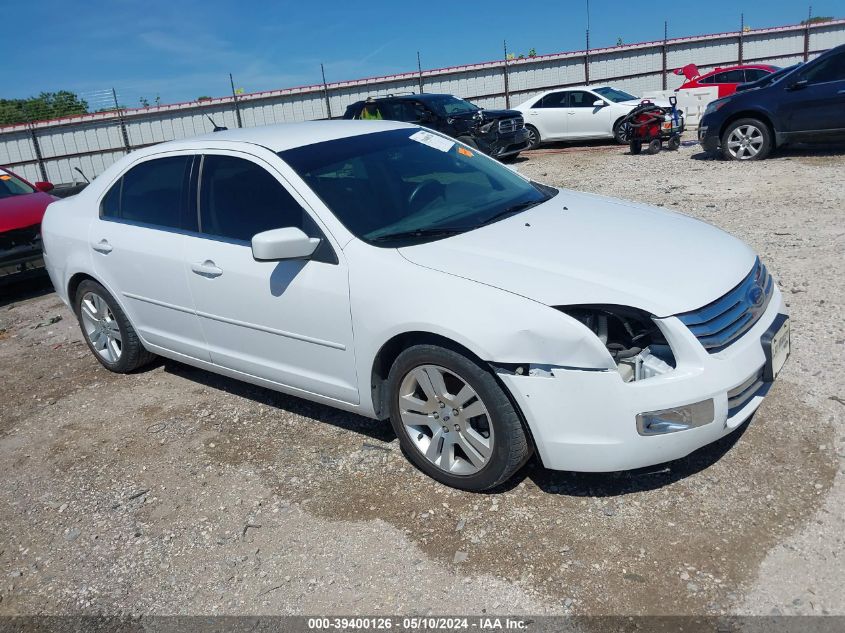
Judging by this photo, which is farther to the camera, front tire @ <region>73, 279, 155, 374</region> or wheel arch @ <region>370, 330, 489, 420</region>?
front tire @ <region>73, 279, 155, 374</region>

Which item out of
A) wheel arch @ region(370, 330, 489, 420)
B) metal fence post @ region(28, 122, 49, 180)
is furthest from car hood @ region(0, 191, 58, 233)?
metal fence post @ region(28, 122, 49, 180)

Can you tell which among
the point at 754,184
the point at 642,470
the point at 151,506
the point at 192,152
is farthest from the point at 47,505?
the point at 754,184

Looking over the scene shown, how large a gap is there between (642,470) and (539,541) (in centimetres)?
63

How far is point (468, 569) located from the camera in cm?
286

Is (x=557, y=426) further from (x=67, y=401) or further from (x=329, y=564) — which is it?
(x=67, y=401)

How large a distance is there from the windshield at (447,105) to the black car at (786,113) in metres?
5.02

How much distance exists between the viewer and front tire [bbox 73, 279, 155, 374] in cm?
493

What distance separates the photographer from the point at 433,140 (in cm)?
446

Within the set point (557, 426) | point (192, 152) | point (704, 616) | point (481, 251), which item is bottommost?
point (704, 616)

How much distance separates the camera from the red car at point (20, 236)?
7.63m

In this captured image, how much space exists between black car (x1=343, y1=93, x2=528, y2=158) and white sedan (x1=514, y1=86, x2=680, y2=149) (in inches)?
68.1

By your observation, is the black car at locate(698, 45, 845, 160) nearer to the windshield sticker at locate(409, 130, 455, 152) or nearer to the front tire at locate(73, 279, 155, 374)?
the windshield sticker at locate(409, 130, 455, 152)

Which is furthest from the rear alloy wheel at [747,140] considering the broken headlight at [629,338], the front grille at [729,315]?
the broken headlight at [629,338]

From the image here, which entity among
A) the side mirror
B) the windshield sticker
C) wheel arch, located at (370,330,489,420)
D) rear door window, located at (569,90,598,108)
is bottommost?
wheel arch, located at (370,330,489,420)
